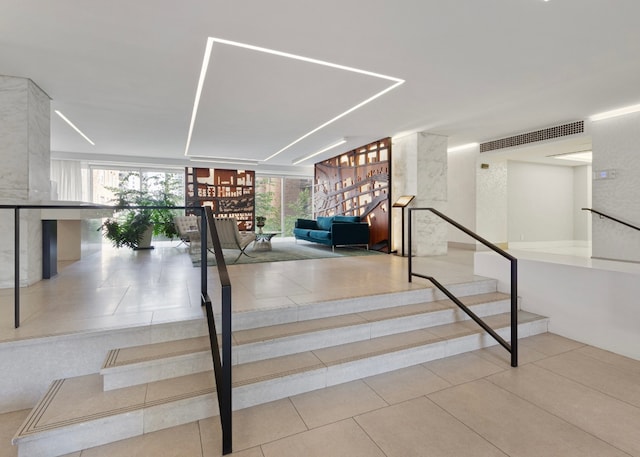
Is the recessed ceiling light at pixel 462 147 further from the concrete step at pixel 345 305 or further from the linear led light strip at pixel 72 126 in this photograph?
the linear led light strip at pixel 72 126

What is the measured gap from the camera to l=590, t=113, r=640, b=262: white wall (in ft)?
16.8

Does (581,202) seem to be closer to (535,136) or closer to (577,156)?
(577,156)

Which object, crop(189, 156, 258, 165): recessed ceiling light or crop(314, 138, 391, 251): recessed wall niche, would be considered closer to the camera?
crop(314, 138, 391, 251): recessed wall niche

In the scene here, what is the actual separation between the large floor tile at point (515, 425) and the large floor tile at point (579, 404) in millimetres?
82

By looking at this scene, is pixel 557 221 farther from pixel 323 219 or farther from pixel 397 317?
pixel 397 317

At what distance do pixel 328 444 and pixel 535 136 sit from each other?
7004 millimetres

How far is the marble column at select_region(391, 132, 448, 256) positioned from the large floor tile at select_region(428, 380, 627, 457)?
15.1 feet

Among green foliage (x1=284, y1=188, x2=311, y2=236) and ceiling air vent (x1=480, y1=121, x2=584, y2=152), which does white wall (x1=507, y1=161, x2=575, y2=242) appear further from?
green foliage (x1=284, y1=188, x2=311, y2=236)

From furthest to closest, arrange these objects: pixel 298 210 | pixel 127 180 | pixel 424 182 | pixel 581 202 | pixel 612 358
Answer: pixel 298 210 → pixel 127 180 → pixel 581 202 → pixel 424 182 → pixel 612 358

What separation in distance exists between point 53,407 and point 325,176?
29.3 feet

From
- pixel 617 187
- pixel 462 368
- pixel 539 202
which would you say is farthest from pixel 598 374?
pixel 539 202

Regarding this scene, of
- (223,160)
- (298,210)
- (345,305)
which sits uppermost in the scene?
(223,160)

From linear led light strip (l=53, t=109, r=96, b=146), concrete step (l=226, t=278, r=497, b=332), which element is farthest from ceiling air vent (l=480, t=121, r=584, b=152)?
linear led light strip (l=53, t=109, r=96, b=146)

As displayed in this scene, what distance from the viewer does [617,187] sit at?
5328 mm
